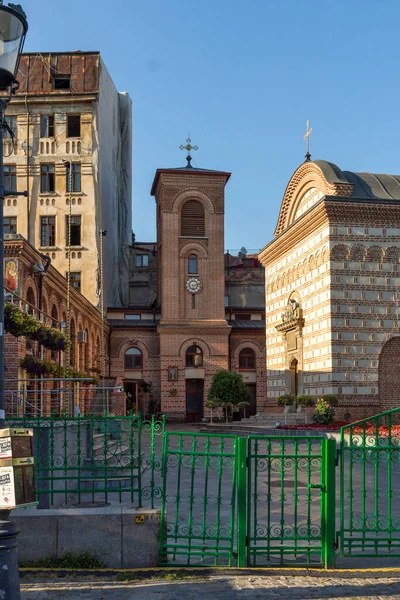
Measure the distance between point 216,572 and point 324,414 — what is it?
63.4ft

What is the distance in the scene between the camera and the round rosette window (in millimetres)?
44094

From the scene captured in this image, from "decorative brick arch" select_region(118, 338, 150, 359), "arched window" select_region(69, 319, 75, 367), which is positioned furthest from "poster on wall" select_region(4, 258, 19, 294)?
"decorative brick arch" select_region(118, 338, 150, 359)

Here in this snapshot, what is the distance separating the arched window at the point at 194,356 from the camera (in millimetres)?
43844

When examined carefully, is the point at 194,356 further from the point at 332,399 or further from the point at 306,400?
the point at 332,399

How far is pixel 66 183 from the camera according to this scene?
43188mm

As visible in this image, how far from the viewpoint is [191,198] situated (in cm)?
4450

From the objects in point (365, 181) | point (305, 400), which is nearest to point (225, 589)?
point (305, 400)

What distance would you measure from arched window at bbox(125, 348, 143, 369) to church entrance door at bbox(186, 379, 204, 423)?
3.37 m

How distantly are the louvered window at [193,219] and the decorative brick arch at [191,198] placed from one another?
0.84ft

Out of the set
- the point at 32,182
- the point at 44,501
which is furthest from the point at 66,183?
the point at 44,501

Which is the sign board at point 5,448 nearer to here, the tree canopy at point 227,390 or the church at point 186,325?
the tree canopy at point 227,390

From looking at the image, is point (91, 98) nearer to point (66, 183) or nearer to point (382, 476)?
point (66, 183)

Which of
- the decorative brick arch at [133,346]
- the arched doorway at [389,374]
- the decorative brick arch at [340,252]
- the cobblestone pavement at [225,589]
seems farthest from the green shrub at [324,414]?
the decorative brick arch at [133,346]

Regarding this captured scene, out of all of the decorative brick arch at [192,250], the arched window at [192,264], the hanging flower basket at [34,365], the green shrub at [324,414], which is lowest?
the green shrub at [324,414]
